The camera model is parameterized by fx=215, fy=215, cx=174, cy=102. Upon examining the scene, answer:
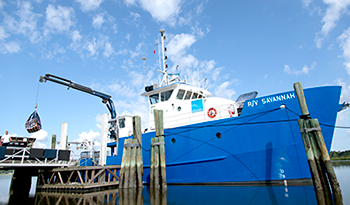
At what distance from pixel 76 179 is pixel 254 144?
29.1 ft

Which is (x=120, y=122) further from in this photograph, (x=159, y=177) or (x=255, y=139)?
(x=255, y=139)

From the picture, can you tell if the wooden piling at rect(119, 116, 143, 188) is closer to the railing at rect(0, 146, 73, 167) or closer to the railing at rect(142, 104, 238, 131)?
the railing at rect(142, 104, 238, 131)

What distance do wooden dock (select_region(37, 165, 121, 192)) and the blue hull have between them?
297 centimetres

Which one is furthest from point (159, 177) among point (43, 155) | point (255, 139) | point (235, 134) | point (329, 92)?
point (329, 92)

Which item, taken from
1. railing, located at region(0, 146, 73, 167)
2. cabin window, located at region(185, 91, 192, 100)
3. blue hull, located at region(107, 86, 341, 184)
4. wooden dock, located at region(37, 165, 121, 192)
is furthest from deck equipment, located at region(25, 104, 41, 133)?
cabin window, located at region(185, 91, 192, 100)

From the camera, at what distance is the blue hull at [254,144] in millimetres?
8102

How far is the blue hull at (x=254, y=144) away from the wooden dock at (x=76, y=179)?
2.97 metres

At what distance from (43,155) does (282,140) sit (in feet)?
36.4

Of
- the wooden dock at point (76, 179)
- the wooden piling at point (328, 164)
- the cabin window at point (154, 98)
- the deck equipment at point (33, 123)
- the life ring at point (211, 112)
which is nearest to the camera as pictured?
the wooden piling at point (328, 164)

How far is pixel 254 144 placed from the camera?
8695mm

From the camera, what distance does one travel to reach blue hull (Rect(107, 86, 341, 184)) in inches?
319

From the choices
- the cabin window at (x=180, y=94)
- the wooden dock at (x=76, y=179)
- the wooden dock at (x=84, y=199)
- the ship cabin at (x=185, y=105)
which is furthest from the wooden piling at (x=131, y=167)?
the cabin window at (x=180, y=94)

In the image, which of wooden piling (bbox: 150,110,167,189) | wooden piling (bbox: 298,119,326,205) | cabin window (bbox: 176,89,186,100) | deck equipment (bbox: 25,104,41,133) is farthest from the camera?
cabin window (bbox: 176,89,186,100)

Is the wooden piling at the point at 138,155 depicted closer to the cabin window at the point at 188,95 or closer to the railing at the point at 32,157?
A: the cabin window at the point at 188,95
